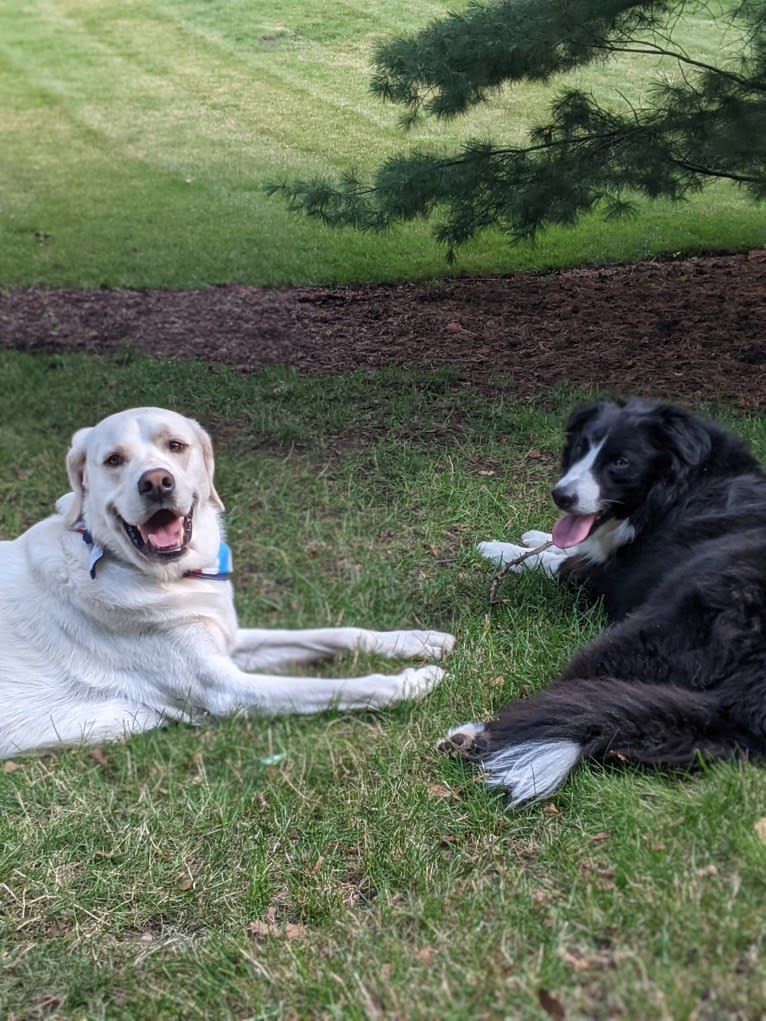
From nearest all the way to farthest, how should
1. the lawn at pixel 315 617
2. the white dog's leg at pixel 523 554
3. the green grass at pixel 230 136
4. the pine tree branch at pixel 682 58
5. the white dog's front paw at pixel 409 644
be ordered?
the lawn at pixel 315 617 < the white dog's front paw at pixel 409 644 < the white dog's leg at pixel 523 554 < the pine tree branch at pixel 682 58 < the green grass at pixel 230 136

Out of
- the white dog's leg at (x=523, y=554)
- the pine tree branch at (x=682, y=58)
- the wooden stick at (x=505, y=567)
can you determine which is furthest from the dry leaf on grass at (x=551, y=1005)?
the pine tree branch at (x=682, y=58)

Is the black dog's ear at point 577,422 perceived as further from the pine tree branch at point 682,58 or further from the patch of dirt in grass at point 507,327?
the pine tree branch at point 682,58

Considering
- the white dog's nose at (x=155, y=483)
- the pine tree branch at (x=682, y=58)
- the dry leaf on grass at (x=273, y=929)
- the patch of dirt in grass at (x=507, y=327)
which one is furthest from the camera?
the patch of dirt in grass at (x=507, y=327)

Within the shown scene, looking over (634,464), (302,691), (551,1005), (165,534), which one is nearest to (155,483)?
(165,534)

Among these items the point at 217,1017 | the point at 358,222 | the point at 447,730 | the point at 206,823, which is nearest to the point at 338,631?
the point at 447,730

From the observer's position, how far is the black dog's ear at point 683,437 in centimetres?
348

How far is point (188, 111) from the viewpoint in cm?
529

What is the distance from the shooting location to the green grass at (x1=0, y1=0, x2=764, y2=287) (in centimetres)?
490

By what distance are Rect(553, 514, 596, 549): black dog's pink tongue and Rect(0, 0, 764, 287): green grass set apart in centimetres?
220

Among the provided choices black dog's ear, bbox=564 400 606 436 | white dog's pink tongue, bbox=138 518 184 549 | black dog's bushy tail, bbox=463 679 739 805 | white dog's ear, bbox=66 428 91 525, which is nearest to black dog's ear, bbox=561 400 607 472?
black dog's ear, bbox=564 400 606 436

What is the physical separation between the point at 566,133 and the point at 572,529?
2392 mm

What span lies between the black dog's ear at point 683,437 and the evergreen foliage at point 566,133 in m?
1.76

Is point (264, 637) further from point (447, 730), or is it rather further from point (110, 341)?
point (110, 341)

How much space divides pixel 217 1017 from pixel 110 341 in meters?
4.53
